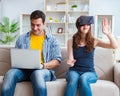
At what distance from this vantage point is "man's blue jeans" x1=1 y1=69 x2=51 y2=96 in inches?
80.2

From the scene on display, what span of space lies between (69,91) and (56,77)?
0.55 metres

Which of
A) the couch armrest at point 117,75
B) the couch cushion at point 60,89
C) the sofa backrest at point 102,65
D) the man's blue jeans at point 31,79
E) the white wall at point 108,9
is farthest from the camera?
the white wall at point 108,9

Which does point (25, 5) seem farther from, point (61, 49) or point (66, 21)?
point (61, 49)

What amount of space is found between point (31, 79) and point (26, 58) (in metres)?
0.19

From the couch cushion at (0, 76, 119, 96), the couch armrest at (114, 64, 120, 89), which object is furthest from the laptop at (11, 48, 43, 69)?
the couch armrest at (114, 64, 120, 89)

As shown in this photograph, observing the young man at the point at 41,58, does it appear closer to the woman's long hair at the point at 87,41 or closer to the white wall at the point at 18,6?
the woman's long hair at the point at 87,41

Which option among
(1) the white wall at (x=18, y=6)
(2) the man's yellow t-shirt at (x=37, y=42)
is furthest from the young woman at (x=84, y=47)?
(1) the white wall at (x=18, y=6)

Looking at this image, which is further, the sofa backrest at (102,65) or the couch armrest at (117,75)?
the sofa backrest at (102,65)

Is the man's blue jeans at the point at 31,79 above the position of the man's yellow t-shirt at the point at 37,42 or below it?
below

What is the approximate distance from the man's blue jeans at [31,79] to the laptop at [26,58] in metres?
0.06

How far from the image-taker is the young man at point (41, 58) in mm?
2104

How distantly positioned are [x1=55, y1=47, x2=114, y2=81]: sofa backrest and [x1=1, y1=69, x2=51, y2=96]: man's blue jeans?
1.06ft

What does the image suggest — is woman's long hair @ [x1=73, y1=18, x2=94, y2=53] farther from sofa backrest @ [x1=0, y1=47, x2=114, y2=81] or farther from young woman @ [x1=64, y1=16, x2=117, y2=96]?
sofa backrest @ [x1=0, y1=47, x2=114, y2=81]

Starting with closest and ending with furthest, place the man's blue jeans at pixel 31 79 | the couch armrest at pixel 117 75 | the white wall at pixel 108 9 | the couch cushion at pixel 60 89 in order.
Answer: the man's blue jeans at pixel 31 79 < the couch cushion at pixel 60 89 < the couch armrest at pixel 117 75 < the white wall at pixel 108 9
